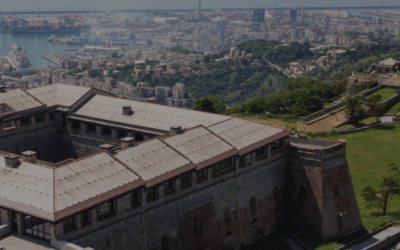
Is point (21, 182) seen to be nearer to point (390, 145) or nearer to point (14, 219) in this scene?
point (14, 219)

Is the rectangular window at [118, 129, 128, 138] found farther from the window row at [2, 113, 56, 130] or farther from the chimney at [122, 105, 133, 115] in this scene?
the window row at [2, 113, 56, 130]

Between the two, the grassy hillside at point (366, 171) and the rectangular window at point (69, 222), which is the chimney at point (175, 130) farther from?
the rectangular window at point (69, 222)

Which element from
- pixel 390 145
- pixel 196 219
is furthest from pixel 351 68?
pixel 196 219

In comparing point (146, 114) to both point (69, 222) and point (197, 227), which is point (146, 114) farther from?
point (69, 222)

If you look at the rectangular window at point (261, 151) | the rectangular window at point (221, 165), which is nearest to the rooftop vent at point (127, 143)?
the rectangular window at point (221, 165)

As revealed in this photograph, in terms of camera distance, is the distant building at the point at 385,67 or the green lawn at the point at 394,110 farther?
the distant building at the point at 385,67

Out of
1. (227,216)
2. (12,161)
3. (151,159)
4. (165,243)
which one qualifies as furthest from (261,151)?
(12,161)
